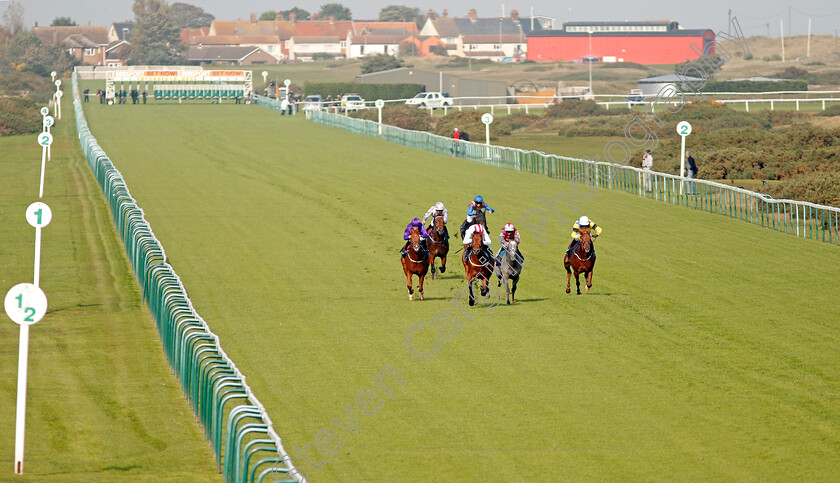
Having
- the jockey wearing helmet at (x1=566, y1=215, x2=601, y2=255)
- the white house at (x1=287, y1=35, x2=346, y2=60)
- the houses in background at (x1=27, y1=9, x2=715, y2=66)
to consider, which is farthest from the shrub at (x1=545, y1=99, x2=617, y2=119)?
the white house at (x1=287, y1=35, x2=346, y2=60)

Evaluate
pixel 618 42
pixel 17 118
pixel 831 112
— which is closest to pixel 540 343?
pixel 831 112

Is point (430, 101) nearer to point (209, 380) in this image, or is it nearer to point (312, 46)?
point (209, 380)

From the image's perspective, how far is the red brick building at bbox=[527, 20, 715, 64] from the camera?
415ft

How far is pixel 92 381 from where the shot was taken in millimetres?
12641

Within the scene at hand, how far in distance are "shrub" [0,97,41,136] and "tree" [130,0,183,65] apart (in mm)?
93111

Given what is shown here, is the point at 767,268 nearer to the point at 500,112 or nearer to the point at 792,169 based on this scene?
the point at 792,169

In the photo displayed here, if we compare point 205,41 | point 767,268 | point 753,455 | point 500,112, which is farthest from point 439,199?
point 205,41

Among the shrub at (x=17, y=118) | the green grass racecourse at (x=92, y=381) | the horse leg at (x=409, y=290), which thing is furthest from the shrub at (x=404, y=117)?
the horse leg at (x=409, y=290)

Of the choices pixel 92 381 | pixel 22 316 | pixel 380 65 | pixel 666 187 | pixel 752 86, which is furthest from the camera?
pixel 380 65

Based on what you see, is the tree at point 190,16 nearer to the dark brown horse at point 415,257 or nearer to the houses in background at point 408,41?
the houses in background at point 408,41

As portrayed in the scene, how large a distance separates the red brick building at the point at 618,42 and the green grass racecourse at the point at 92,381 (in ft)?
345

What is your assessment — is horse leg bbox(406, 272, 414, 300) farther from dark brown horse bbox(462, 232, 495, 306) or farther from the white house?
the white house

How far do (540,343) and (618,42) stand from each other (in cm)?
12158

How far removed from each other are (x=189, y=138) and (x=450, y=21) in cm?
14031
